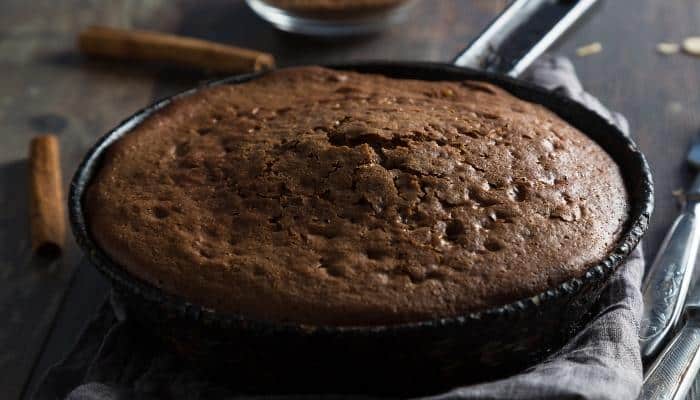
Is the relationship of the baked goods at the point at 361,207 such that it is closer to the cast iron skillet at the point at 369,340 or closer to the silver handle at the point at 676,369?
the cast iron skillet at the point at 369,340

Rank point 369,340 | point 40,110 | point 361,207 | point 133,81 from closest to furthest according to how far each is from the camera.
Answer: point 369,340 < point 361,207 < point 40,110 < point 133,81

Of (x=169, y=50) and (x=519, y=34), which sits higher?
(x=519, y=34)

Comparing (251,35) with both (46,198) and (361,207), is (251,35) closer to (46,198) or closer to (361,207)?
(46,198)

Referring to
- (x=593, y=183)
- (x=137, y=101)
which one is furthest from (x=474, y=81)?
(x=137, y=101)

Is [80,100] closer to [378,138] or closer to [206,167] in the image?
[206,167]

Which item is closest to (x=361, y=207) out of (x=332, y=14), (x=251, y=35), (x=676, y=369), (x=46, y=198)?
(x=676, y=369)

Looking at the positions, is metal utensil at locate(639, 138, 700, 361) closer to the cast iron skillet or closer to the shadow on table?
the cast iron skillet
